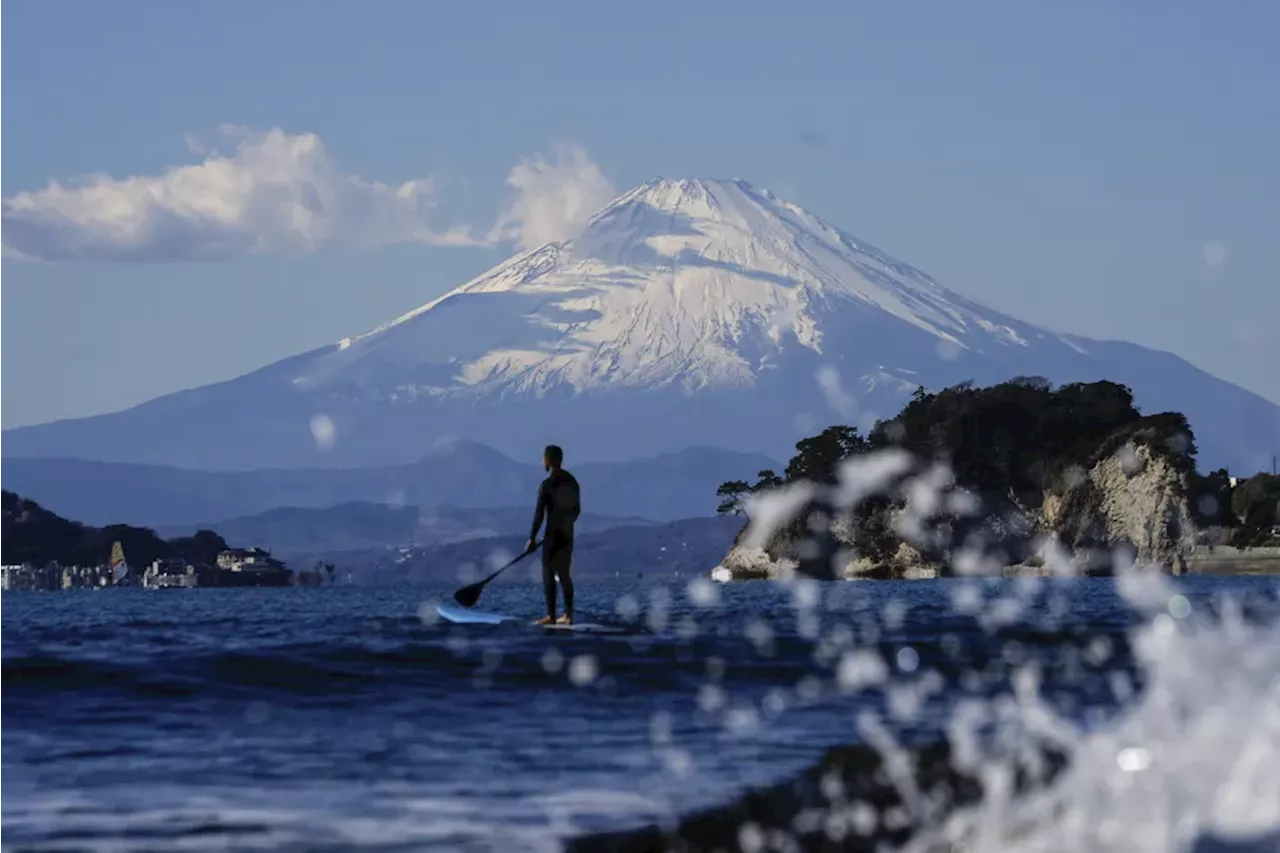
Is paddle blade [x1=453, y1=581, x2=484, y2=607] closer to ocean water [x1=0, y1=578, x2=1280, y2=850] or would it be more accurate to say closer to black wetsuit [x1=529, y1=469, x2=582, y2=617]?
ocean water [x1=0, y1=578, x2=1280, y2=850]

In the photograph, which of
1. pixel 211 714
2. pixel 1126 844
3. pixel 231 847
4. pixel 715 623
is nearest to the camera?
pixel 1126 844

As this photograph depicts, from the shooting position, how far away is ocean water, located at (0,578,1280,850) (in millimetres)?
15477

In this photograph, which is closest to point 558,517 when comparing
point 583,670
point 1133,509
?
point 583,670

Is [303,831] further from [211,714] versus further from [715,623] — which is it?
[715,623]

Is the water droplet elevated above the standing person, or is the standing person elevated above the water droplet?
the standing person

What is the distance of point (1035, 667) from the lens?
2888 cm

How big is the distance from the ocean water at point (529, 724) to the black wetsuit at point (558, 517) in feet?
3.61

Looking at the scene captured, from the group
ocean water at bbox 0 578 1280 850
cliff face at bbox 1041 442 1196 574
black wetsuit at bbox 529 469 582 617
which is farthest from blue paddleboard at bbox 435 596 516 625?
cliff face at bbox 1041 442 1196 574

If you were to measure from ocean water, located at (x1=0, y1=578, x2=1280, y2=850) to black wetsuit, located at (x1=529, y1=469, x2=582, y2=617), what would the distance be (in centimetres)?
110

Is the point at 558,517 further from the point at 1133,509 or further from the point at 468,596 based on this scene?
the point at 1133,509

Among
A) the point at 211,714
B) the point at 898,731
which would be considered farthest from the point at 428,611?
the point at 898,731

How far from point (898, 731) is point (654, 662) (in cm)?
845

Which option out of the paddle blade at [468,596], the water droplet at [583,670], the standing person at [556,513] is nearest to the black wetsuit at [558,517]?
the standing person at [556,513]

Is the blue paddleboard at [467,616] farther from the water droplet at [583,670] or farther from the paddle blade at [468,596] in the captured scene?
the water droplet at [583,670]
